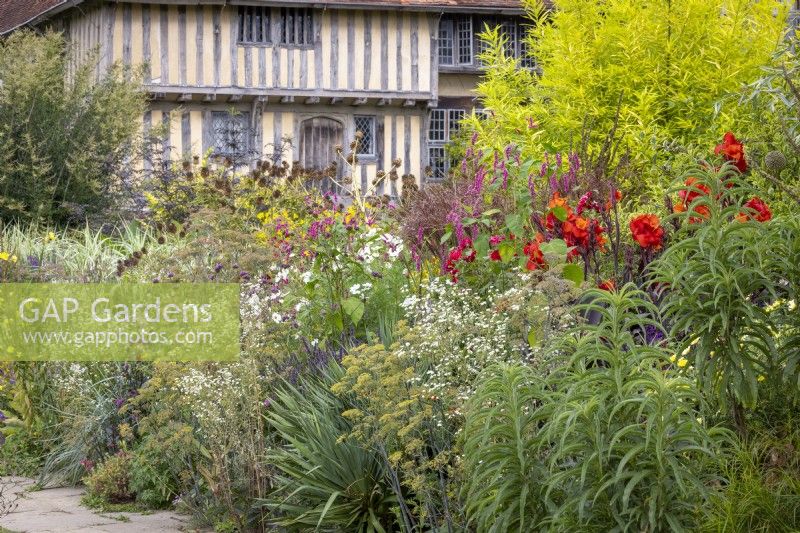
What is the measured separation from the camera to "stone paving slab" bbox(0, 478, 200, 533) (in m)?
5.97

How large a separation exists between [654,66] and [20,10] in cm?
2011

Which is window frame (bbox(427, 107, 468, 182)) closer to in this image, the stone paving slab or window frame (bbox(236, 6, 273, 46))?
window frame (bbox(236, 6, 273, 46))

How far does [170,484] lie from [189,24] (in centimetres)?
1773

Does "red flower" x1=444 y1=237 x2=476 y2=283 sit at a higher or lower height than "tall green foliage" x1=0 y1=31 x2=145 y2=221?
lower

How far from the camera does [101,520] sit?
6219 mm

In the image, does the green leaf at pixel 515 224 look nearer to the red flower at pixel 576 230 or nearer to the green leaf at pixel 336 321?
the red flower at pixel 576 230

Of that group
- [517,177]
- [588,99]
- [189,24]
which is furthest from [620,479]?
[189,24]

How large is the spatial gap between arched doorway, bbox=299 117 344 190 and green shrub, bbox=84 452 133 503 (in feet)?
59.1

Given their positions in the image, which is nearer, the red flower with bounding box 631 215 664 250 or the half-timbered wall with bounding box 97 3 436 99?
the red flower with bounding box 631 215 664 250

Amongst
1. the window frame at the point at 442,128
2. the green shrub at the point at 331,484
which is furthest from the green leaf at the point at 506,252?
the window frame at the point at 442,128

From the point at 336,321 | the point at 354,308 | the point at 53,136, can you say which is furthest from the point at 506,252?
the point at 53,136

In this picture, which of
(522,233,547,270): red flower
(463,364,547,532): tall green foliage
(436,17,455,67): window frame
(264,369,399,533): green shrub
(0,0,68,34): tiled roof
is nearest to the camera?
(463,364,547,532): tall green foliage

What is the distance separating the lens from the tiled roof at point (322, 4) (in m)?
23.3

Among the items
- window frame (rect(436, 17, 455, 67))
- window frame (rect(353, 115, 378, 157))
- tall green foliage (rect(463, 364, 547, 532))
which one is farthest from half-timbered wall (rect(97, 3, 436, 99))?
tall green foliage (rect(463, 364, 547, 532))
